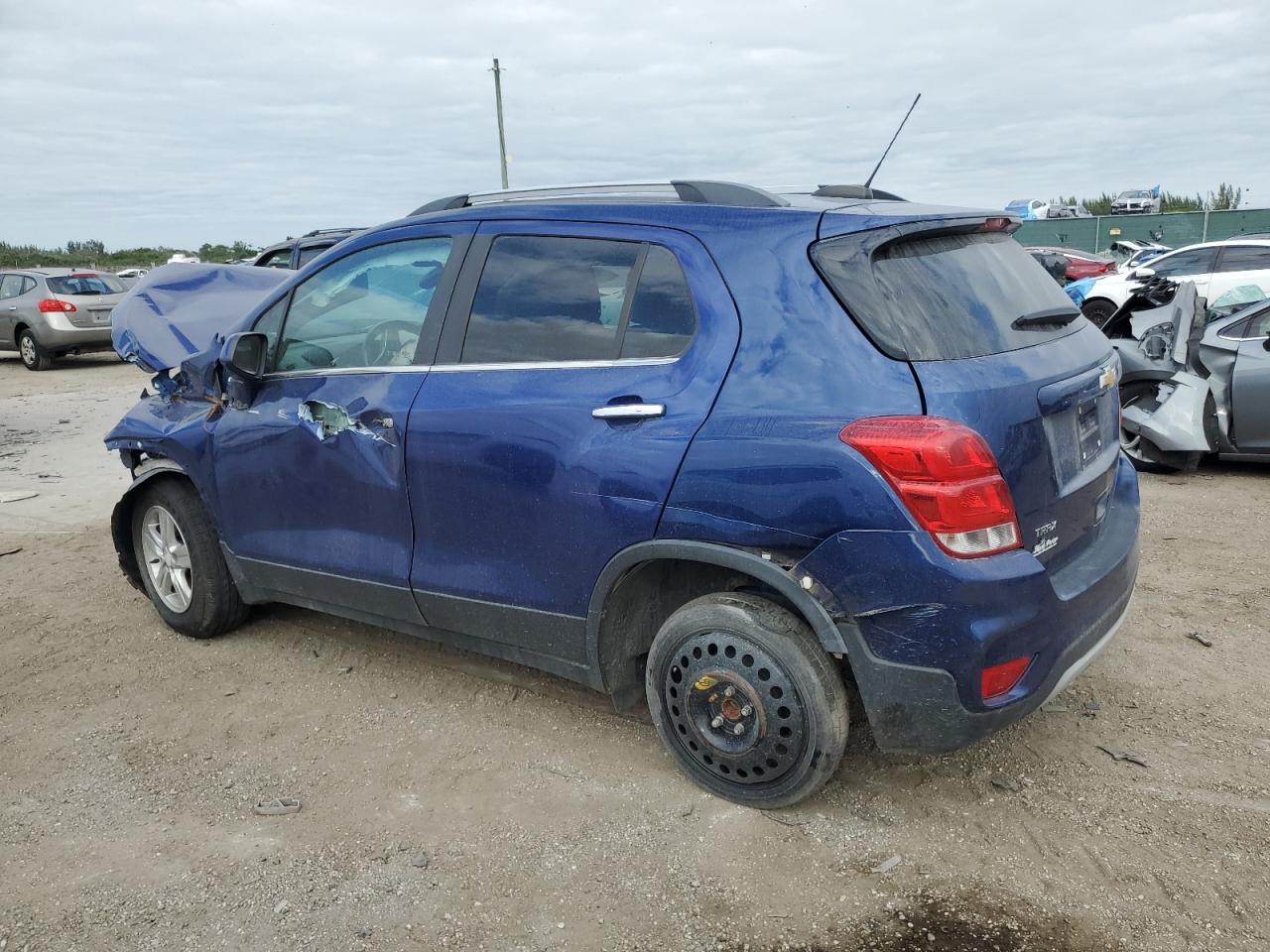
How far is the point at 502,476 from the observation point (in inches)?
129

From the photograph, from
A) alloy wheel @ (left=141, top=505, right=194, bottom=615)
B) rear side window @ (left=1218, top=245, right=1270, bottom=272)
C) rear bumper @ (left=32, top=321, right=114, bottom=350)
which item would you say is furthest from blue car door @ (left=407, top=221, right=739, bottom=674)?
rear bumper @ (left=32, top=321, right=114, bottom=350)

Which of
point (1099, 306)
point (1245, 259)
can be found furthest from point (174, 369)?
point (1245, 259)

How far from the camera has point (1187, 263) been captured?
14742mm

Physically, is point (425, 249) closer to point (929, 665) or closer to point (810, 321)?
point (810, 321)

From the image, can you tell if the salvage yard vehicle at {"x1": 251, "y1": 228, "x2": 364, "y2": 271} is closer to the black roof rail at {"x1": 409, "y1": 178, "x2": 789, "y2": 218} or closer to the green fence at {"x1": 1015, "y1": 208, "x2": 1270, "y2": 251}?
the black roof rail at {"x1": 409, "y1": 178, "x2": 789, "y2": 218}

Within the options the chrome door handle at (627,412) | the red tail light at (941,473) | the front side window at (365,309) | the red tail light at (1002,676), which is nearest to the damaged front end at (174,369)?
the front side window at (365,309)

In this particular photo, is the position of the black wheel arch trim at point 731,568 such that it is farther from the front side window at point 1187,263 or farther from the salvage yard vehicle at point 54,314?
the salvage yard vehicle at point 54,314

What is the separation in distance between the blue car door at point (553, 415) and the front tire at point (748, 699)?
0.32 metres

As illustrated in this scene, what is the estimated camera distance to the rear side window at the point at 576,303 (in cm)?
305

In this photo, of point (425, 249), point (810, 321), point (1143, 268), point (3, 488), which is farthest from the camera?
point (1143, 268)

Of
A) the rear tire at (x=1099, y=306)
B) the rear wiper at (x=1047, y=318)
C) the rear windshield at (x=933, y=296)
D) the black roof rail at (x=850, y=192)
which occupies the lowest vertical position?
the rear tire at (x=1099, y=306)

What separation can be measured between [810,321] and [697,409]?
0.39 meters

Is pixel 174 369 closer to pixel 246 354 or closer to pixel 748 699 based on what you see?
pixel 246 354

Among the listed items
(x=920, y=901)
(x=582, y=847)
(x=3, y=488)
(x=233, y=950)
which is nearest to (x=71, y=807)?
(x=233, y=950)
